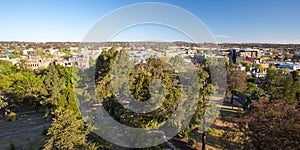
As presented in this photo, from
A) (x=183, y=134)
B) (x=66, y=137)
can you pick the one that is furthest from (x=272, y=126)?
(x=66, y=137)

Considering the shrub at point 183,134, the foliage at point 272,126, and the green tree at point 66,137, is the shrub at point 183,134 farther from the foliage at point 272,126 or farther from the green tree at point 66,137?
the green tree at point 66,137

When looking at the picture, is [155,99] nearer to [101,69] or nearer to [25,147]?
[25,147]

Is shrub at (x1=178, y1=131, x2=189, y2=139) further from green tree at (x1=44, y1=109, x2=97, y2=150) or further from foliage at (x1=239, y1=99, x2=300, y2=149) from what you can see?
green tree at (x1=44, y1=109, x2=97, y2=150)

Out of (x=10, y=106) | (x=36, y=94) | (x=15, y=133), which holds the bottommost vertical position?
(x=15, y=133)

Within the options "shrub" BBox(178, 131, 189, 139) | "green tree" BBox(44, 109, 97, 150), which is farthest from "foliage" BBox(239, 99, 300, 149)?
"green tree" BBox(44, 109, 97, 150)

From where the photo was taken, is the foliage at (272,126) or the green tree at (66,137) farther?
the green tree at (66,137)

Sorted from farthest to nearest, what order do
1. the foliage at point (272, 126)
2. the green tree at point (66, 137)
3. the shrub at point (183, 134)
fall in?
the shrub at point (183, 134), the green tree at point (66, 137), the foliage at point (272, 126)

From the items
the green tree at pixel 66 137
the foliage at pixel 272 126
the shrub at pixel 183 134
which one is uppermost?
the foliage at pixel 272 126

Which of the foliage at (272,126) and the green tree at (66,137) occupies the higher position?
the foliage at (272,126)

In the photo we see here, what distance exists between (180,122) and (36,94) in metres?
10.4

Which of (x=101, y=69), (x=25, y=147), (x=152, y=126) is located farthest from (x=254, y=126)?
(x=101, y=69)

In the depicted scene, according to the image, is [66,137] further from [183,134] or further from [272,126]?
[272,126]

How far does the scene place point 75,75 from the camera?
18.2 m

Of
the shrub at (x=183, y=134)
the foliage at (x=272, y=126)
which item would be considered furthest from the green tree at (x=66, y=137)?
the foliage at (x=272, y=126)
